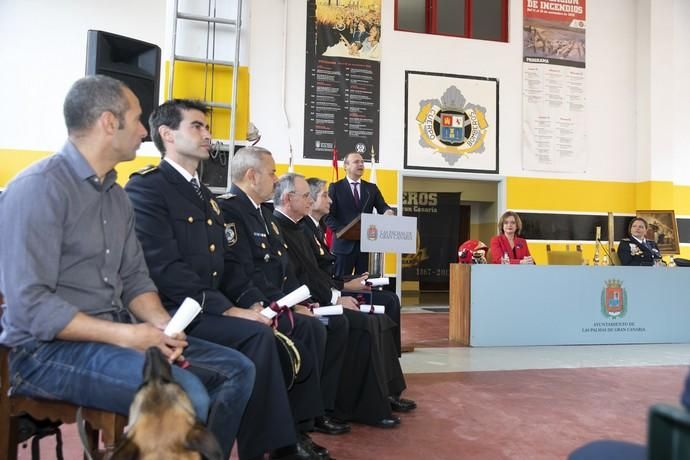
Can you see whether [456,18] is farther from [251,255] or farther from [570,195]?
[251,255]

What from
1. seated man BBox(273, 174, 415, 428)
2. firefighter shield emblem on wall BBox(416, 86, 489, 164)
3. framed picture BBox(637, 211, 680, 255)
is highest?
firefighter shield emblem on wall BBox(416, 86, 489, 164)

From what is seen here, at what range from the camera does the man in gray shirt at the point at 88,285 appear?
4.59 feet

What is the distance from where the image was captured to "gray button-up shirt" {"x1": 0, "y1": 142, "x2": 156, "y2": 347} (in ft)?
4.55

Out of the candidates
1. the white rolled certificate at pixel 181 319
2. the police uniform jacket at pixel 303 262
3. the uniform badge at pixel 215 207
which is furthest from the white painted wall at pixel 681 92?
the white rolled certificate at pixel 181 319

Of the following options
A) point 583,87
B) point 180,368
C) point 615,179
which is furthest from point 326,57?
point 180,368

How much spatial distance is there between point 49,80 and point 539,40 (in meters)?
6.39

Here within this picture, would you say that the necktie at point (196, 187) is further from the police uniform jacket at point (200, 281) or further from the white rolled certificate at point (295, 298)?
the white rolled certificate at point (295, 298)

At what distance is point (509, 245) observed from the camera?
18.8 ft

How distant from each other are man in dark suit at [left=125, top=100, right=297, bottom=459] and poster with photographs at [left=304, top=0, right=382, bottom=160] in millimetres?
5172

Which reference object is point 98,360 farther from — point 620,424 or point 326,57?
point 326,57

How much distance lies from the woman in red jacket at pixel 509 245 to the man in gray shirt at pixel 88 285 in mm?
4238

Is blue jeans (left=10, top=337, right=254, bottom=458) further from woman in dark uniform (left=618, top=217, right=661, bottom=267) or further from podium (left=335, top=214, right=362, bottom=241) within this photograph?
woman in dark uniform (left=618, top=217, right=661, bottom=267)

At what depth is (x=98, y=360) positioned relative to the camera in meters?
1.44

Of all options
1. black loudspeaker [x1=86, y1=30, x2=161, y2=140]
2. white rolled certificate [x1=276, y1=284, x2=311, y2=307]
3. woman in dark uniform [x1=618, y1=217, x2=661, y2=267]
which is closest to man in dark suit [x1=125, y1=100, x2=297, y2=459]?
white rolled certificate [x1=276, y1=284, x2=311, y2=307]
